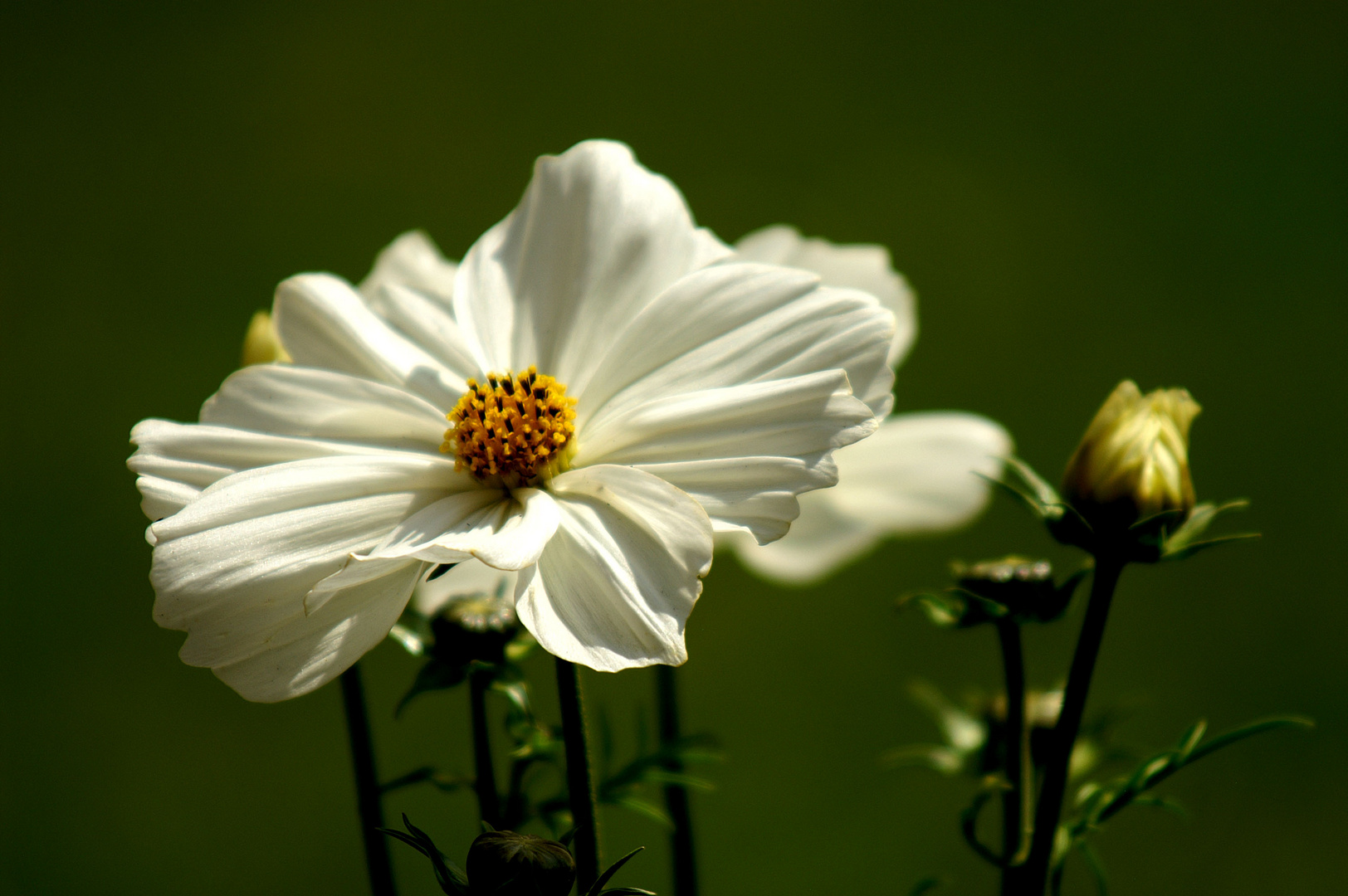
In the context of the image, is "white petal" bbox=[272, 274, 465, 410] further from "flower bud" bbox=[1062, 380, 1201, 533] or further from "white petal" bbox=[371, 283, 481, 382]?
"flower bud" bbox=[1062, 380, 1201, 533]

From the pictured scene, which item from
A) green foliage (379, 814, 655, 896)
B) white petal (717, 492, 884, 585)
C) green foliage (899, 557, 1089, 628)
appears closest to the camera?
green foliage (379, 814, 655, 896)

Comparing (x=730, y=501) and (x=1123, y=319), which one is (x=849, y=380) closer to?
(x=730, y=501)

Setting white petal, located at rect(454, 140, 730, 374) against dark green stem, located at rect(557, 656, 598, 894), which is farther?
white petal, located at rect(454, 140, 730, 374)

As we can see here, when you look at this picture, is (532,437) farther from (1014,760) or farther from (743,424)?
(1014,760)

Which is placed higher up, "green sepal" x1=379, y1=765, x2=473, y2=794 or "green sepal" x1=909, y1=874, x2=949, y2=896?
"green sepal" x1=379, y1=765, x2=473, y2=794

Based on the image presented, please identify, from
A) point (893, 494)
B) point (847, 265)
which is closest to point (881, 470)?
point (893, 494)

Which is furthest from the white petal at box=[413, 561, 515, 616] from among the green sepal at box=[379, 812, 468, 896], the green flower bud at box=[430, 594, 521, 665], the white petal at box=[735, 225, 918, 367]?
the white petal at box=[735, 225, 918, 367]

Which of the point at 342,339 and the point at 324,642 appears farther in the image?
the point at 342,339

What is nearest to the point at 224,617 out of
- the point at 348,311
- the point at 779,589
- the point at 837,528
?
the point at 348,311
